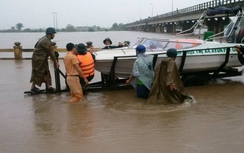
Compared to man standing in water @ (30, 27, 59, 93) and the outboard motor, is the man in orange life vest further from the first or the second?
the outboard motor

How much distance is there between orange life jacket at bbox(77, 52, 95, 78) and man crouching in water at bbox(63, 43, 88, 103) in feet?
0.93

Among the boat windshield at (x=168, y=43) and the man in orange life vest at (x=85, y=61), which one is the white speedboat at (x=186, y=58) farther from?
the man in orange life vest at (x=85, y=61)

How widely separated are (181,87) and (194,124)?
151 cm

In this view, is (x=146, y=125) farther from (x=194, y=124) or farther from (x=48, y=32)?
(x=48, y=32)

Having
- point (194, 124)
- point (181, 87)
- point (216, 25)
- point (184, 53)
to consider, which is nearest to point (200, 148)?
point (194, 124)

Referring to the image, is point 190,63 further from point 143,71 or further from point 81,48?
point 81,48

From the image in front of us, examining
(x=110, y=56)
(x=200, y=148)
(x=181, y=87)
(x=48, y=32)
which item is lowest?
(x=200, y=148)

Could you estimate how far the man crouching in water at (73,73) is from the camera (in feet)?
21.3

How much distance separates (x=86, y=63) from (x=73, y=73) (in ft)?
1.57

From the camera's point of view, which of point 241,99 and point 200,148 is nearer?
point 200,148

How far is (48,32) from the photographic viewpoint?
7.20m

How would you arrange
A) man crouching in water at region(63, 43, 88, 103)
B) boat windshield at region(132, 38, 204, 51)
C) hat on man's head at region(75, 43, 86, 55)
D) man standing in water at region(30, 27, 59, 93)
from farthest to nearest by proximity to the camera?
boat windshield at region(132, 38, 204, 51), man standing in water at region(30, 27, 59, 93), hat on man's head at region(75, 43, 86, 55), man crouching in water at region(63, 43, 88, 103)

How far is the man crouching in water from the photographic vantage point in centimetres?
650

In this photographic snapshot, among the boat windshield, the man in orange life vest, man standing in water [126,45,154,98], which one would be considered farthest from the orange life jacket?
the boat windshield
